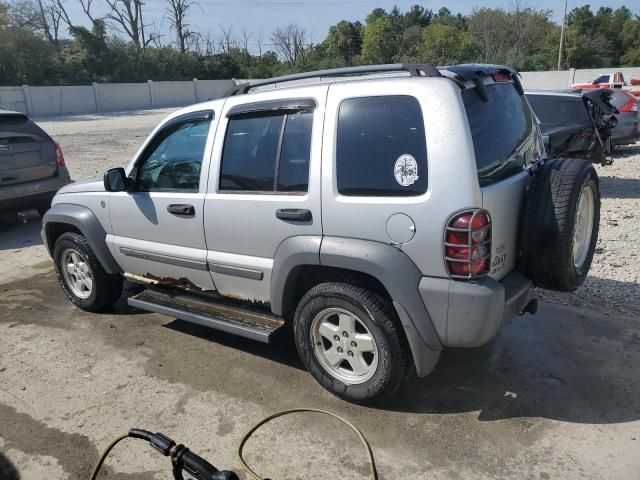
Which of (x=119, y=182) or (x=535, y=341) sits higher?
(x=119, y=182)

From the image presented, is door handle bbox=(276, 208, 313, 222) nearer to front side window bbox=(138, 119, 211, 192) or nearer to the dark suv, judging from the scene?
front side window bbox=(138, 119, 211, 192)

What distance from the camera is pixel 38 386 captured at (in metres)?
3.81

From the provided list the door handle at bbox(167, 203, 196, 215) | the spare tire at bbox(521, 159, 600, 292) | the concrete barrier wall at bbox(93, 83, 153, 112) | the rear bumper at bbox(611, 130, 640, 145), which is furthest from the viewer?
the concrete barrier wall at bbox(93, 83, 153, 112)

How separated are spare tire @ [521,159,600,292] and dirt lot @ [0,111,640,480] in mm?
811

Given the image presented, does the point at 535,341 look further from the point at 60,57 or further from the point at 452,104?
the point at 60,57

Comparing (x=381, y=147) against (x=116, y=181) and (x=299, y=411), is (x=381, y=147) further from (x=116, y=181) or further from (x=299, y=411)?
(x=116, y=181)

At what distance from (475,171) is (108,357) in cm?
308

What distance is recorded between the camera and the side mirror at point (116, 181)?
4.28 metres

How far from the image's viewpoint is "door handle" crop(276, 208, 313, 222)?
3.29m

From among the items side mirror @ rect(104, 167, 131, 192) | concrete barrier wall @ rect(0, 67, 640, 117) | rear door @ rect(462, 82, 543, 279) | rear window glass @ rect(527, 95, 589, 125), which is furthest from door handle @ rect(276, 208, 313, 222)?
concrete barrier wall @ rect(0, 67, 640, 117)

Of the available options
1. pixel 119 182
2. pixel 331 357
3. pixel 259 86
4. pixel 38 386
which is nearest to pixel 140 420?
pixel 38 386

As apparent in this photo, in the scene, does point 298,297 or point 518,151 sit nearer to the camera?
point 518,151

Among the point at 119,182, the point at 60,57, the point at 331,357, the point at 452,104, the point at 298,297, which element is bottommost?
the point at 331,357

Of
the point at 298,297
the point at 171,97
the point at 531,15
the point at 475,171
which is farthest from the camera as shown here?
the point at 531,15
